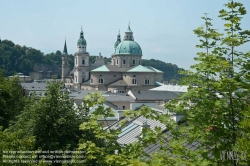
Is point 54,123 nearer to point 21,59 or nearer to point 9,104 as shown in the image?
point 9,104

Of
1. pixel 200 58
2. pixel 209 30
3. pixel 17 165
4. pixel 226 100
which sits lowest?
pixel 17 165

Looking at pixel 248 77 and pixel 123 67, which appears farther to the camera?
pixel 123 67

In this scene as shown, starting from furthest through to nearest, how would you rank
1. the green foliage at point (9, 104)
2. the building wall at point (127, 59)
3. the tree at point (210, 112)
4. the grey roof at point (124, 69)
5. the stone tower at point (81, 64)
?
the stone tower at point (81, 64) < the building wall at point (127, 59) < the grey roof at point (124, 69) < the green foliage at point (9, 104) < the tree at point (210, 112)

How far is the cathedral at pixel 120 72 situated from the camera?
83.7m

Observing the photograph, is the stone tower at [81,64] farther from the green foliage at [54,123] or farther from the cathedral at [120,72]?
the green foliage at [54,123]

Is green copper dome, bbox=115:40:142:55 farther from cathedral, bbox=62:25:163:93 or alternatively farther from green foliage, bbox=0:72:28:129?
green foliage, bbox=0:72:28:129

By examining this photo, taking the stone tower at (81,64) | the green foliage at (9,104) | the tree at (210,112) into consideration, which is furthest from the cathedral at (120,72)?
Result: the tree at (210,112)

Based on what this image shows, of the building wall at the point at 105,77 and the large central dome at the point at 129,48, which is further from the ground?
the large central dome at the point at 129,48

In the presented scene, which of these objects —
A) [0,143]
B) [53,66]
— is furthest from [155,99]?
[53,66]

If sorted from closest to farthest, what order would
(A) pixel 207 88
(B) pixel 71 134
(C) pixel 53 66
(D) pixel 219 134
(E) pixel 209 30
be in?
(D) pixel 219 134 < (A) pixel 207 88 < (E) pixel 209 30 < (B) pixel 71 134 < (C) pixel 53 66

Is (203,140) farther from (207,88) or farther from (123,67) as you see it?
(123,67)

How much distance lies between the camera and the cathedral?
8369cm

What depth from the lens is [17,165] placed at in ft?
24.0

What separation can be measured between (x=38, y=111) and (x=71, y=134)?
1200 millimetres
